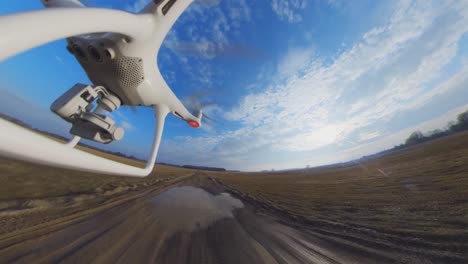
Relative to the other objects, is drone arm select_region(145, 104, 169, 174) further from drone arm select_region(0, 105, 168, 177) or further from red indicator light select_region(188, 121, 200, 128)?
drone arm select_region(0, 105, 168, 177)

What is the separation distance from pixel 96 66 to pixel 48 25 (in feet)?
5.93

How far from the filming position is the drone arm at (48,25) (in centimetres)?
92

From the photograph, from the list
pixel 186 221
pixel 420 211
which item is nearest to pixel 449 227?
pixel 420 211

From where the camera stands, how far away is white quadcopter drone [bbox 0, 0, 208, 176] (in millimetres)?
964

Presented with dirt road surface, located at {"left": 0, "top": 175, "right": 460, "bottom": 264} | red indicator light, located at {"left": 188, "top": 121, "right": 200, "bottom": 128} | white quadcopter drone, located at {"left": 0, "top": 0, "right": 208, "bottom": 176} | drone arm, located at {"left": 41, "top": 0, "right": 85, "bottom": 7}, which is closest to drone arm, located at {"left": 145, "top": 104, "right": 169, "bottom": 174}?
white quadcopter drone, located at {"left": 0, "top": 0, "right": 208, "bottom": 176}

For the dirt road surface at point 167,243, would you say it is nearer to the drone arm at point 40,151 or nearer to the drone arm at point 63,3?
the drone arm at point 40,151

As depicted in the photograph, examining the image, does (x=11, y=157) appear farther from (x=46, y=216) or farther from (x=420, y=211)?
(x=420, y=211)

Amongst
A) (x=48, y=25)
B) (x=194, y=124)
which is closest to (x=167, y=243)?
(x=48, y=25)

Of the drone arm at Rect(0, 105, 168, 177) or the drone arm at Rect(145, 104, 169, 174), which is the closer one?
the drone arm at Rect(0, 105, 168, 177)

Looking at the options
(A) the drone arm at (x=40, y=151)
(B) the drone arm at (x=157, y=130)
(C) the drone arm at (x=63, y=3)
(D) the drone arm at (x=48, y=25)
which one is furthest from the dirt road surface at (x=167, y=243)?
(C) the drone arm at (x=63, y=3)

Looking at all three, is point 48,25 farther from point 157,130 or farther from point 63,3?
point 157,130

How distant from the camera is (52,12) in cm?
118

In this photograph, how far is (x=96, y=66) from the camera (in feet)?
8.67

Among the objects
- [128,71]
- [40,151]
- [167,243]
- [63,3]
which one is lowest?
[167,243]
